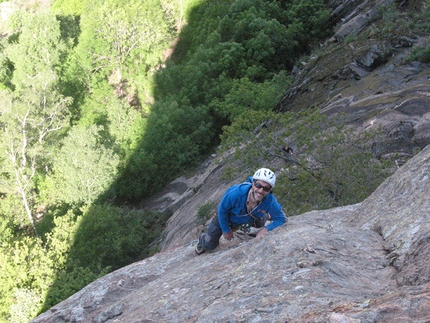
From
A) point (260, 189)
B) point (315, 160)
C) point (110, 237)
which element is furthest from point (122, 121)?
point (260, 189)

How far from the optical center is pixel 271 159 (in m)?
18.4

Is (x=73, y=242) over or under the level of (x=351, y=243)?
under

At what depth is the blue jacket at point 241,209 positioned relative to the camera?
24.8 feet

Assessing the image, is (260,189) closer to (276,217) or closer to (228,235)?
(276,217)

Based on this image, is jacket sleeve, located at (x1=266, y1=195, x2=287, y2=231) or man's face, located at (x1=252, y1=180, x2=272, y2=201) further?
jacket sleeve, located at (x1=266, y1=195, x2=287, y2=231)

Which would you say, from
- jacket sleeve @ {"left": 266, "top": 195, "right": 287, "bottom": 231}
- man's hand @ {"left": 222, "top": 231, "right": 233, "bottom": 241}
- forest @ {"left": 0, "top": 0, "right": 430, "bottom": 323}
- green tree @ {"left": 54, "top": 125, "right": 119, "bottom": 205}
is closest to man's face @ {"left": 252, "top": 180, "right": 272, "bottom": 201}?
jacket sleeve @ {"left": 266, "top": 195, "right": 287, "bottom": 231}

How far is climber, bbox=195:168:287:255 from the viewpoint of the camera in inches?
282

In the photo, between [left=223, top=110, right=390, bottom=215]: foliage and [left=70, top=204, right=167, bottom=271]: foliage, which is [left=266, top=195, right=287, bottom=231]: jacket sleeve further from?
[left=70, top=204, right=167, bottom=271]: foliage

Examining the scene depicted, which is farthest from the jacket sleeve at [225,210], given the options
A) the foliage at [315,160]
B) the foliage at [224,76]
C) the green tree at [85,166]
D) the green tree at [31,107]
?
the green tree at [31,107]

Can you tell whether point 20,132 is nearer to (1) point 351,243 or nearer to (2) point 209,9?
(2) point 209,9

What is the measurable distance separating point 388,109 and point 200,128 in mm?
21456

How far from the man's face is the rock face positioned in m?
0.64

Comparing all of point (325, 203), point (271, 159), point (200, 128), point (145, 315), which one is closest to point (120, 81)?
point (200, 128)

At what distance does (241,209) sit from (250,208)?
0.15 metres
